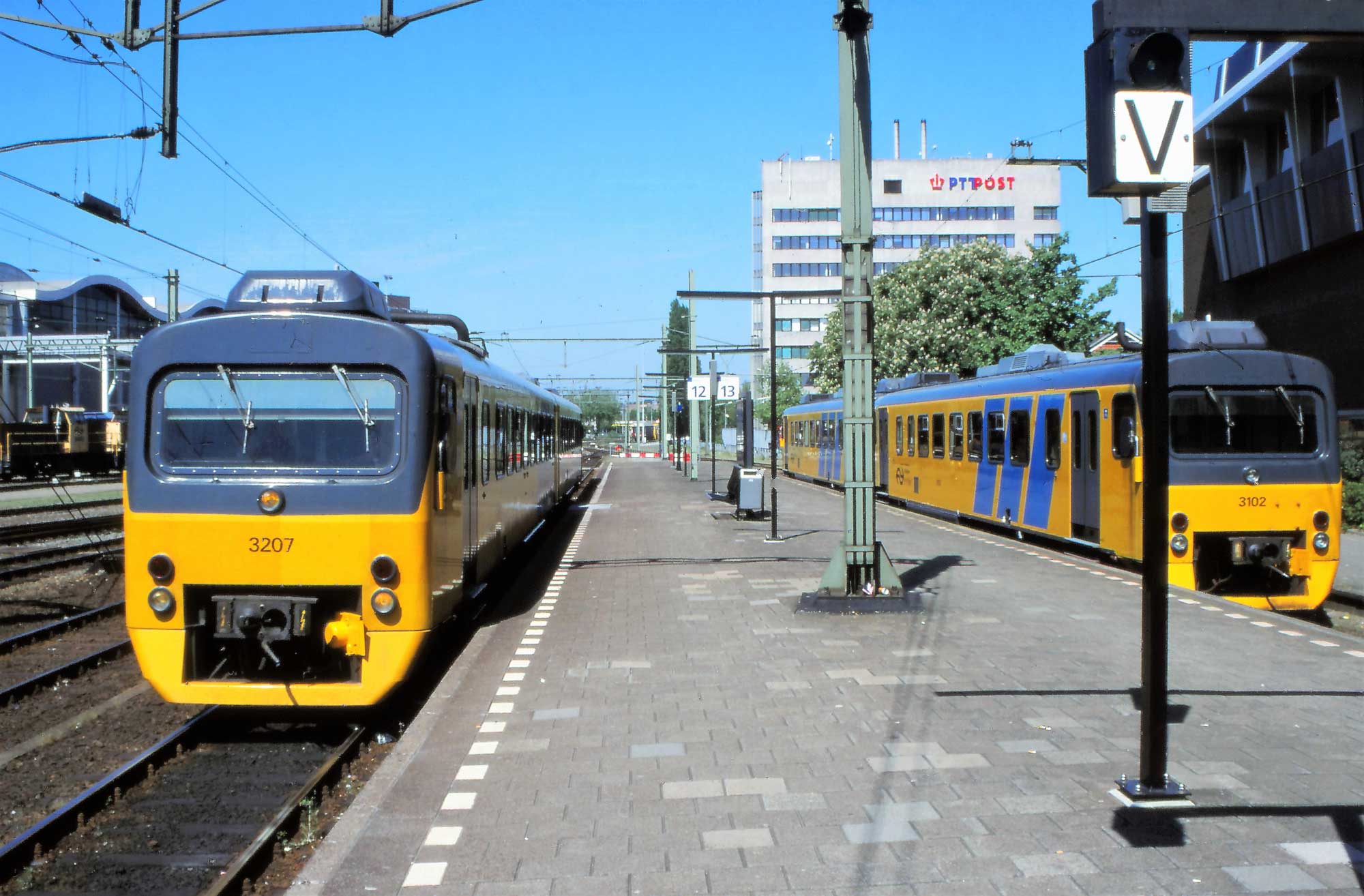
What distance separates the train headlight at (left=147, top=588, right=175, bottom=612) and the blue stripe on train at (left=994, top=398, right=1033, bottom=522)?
1255 centimetres

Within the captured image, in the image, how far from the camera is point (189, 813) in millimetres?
5906

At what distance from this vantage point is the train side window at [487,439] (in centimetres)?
1133

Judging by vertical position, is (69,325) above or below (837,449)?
above

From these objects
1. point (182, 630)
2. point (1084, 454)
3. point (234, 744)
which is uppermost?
point (1084, 454)

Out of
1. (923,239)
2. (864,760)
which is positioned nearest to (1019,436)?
(864,760)

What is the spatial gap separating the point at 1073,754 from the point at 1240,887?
168cm

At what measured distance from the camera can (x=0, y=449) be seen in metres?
40.0

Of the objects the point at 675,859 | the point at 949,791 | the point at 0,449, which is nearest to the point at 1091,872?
the point at 949,791

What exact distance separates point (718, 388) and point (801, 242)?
6156 centimetres

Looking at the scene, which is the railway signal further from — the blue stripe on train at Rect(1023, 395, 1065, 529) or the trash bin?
the trash bin

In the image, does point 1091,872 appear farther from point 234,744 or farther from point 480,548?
point 480,548

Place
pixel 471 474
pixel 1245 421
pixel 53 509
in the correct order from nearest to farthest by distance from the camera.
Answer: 1. pixel 471 474
2. pixel 1245 421
3. pixel 53 509

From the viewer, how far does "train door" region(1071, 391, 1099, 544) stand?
14.0m

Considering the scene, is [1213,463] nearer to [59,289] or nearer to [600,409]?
[59,289]
